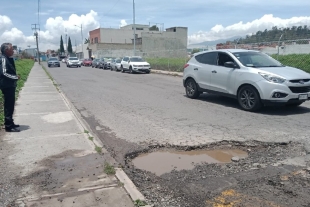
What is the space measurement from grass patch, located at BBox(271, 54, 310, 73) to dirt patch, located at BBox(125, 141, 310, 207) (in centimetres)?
1257

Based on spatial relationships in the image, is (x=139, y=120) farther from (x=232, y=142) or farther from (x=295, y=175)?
(x=295, y=175)

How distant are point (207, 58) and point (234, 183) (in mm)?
6724

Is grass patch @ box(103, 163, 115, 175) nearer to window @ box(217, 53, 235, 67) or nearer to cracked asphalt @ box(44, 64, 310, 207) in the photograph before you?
cracked asphalt @ box(44, 64, 310, 207)

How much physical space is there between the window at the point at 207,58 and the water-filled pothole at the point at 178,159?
5.03m

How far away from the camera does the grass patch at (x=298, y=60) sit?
15.9 metres

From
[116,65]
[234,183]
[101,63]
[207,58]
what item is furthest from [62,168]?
[101,63]

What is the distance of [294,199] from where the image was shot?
346 centimetres

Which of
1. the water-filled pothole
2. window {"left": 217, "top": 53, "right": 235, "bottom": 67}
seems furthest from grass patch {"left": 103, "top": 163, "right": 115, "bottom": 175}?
window {"left": 217, "top": 53, "right": 235, "bottom": 67}

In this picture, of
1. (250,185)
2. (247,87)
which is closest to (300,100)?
(247,87)

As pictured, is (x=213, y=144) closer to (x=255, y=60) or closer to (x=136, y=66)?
(x=255, y=60)

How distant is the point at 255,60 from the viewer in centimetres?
885

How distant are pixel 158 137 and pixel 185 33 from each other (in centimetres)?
7585

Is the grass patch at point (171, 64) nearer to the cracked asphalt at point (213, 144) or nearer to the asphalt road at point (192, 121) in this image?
the asphalt road at point (192, 121)

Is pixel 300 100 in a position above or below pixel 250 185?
above
